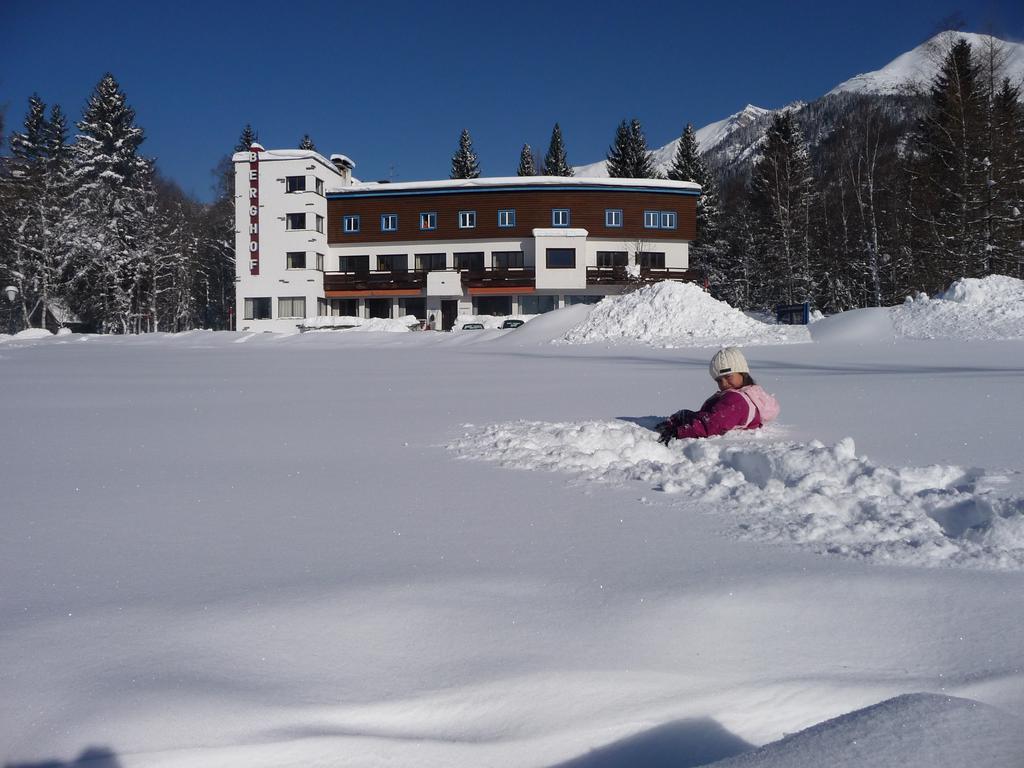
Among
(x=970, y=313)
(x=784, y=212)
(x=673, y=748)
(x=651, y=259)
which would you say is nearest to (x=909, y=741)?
(x=673, y=748)

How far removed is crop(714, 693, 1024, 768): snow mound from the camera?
1.27 m

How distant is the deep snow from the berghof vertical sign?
3925 centimetres

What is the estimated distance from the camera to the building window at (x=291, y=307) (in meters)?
42.2

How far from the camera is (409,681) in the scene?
1827mm

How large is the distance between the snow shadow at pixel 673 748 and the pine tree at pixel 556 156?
211 feet

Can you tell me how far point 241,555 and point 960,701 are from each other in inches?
96.8

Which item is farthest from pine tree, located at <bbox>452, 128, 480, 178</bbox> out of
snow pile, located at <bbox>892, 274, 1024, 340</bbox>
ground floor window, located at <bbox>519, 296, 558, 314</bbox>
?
snow pile, located at <bbox>892, 274, 1024, 340</bbox>

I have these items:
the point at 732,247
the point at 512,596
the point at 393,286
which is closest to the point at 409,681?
the point at 512,596

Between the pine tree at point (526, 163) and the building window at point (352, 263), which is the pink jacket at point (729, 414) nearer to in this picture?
the building window at point (352, 263)

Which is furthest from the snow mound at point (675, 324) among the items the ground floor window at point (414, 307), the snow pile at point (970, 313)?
the ground floor window at point (414, 307)

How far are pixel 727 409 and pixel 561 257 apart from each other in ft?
121

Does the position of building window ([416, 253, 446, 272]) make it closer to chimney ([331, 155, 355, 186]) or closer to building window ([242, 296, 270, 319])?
chimney ([331, 155, 355, 186])

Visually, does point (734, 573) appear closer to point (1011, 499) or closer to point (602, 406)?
point (1011, 499)

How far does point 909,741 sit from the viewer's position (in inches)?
51.6
